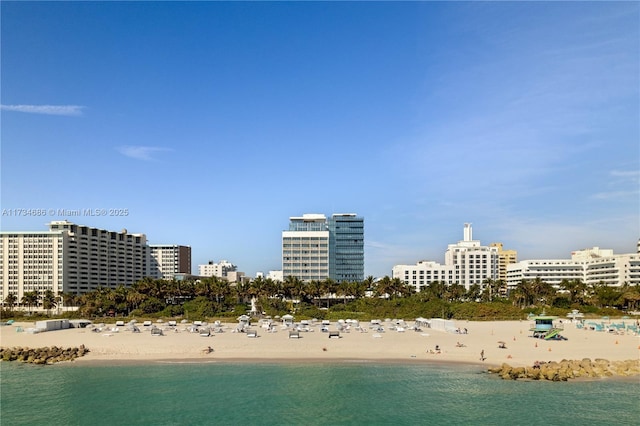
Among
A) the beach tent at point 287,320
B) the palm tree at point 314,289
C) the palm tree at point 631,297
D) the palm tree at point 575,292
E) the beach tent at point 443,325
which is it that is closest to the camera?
the beach tent at point 443,325

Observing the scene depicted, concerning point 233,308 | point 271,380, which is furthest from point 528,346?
point 233,308

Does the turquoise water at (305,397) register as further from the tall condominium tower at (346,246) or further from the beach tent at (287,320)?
the tall condominium tower at (346,246)

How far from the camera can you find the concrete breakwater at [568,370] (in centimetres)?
4627

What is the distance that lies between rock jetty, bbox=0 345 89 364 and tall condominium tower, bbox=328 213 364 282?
4909 inches

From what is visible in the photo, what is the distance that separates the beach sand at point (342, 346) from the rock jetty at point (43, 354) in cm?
135

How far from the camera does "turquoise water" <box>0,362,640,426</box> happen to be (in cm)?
3603

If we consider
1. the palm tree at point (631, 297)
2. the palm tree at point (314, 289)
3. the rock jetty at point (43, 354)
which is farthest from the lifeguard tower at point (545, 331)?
the palm tree at point (314, 289)

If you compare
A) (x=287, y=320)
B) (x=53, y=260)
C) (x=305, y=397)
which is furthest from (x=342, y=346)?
(x=53, y=260)

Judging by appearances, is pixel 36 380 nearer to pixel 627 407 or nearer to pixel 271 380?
pixel 271 380

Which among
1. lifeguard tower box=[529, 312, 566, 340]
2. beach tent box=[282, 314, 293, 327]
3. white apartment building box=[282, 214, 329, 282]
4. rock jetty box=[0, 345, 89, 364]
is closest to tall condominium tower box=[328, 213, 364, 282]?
white apartment building box=[282, 214, 329, 282]

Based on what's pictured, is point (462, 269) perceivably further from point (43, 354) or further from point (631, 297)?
point (43, 354)

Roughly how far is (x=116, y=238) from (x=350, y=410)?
159306 mm

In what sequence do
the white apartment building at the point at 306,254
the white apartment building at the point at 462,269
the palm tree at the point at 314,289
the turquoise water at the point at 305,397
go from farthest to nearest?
the white apartment building at the point at 462,269, the white apartment building at the point at 306,254, the palm tree at the point at 314,289, the turquoise water at the point at 305,397

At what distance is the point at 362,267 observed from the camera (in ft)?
609
